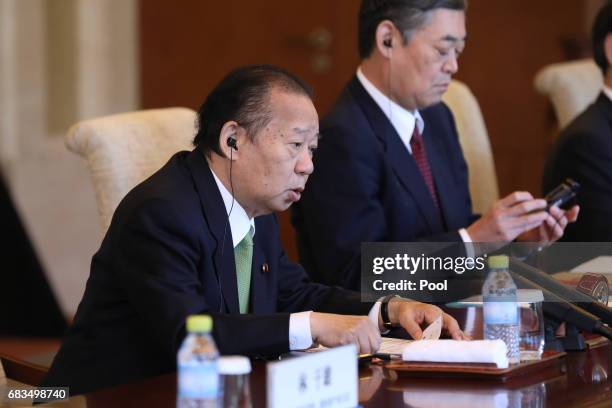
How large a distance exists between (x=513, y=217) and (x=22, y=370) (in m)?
1.26

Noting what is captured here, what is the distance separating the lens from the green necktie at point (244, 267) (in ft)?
8.05

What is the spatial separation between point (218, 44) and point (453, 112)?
205 cm

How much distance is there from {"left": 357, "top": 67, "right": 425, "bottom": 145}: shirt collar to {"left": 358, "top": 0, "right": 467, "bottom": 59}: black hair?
93mm

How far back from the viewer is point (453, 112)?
12.9 ft

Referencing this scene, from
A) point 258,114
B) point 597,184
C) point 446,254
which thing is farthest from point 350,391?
point 597,184

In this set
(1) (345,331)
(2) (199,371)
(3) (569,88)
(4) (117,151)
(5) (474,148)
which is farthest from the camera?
(3) (569,88)

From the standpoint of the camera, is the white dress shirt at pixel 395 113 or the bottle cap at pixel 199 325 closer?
the bottle cap at pixel 199 325

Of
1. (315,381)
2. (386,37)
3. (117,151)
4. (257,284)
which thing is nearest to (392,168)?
(386,37)

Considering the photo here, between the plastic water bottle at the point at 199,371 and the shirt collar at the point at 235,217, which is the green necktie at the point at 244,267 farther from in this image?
the plastic water bottle at the point at 199,371

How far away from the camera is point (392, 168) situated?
3.21 m

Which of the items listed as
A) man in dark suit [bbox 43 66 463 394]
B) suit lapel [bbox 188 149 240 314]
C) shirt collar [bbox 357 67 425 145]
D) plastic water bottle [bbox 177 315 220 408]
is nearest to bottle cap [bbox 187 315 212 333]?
plastic water bottle [bbox 177 315 220 408]

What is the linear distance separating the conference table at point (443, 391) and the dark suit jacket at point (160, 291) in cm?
10

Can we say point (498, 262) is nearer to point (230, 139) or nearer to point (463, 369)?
point (463, 369)

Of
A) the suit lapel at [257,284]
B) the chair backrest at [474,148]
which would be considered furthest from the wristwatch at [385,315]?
the chair backrest at [474,148]
